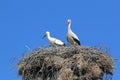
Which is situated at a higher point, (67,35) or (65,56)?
(67,35)

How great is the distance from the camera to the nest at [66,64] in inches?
589

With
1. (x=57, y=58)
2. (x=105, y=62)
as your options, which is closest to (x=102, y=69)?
(x=105, y=62)

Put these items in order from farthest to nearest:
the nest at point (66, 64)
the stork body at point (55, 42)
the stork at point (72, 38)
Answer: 1. the stork at point (72, 38)
2. the stork body at point (55, 42)
3. the nest at point (66, 64)

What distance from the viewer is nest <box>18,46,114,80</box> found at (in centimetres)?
1496

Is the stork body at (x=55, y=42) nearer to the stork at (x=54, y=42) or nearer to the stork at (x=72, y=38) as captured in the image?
the stork at (x=54, y=42)

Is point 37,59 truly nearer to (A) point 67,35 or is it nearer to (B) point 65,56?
(B) point 65,56

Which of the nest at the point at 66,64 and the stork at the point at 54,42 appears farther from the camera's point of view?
the stork at the point at 54,42

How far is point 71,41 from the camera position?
661 inches

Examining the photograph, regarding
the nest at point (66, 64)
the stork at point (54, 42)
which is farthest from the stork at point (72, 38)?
the nest at point (66, 64)

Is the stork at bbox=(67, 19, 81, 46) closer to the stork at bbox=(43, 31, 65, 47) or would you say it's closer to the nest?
the stork at bbox=(43, 31, 65, 47)

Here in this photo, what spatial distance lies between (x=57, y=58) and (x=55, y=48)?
1.58ft

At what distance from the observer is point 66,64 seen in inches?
590

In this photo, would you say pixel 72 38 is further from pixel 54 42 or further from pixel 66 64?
pixel 66 64

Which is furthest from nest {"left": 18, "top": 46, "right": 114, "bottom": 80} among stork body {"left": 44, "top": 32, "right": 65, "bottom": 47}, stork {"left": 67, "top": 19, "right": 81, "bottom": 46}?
stork {"left": 67, "top": 19, "right": 81, "bottom": 46}
